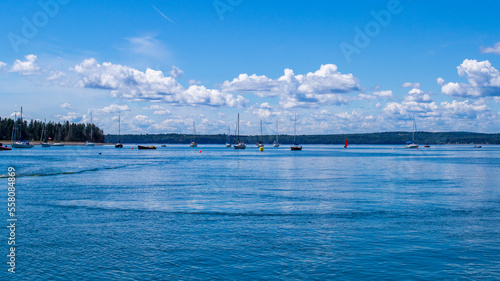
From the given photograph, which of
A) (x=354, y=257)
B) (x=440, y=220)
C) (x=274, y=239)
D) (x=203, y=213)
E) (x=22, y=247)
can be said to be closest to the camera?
(x=354, y=257)

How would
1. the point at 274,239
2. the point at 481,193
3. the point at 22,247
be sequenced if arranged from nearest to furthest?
1. the point at 22,247
2. the point at 274,239
3. the point at 481,193

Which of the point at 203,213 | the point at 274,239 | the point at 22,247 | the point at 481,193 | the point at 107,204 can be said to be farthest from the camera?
the point at 481,193

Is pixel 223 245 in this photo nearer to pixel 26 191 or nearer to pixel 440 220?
pixel 440 220

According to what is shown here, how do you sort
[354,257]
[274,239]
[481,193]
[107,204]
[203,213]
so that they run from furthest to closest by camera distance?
[481,193] < [107,204] < [203,213] < [274,239] < [354,257]

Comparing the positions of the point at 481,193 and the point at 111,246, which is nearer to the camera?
the point at 111,246

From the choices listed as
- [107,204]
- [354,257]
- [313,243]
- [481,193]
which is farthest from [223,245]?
[481,193]

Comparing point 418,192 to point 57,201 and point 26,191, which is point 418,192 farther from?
point 26,191

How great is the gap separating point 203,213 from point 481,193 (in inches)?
1171

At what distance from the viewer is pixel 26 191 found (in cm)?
4644

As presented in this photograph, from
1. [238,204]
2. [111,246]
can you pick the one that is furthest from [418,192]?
[111,246]

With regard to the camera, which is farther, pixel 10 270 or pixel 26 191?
pixel 26 191

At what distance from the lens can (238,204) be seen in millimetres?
37500

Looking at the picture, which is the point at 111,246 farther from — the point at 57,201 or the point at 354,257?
the point at 57,201

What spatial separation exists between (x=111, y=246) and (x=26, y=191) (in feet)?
93.4
